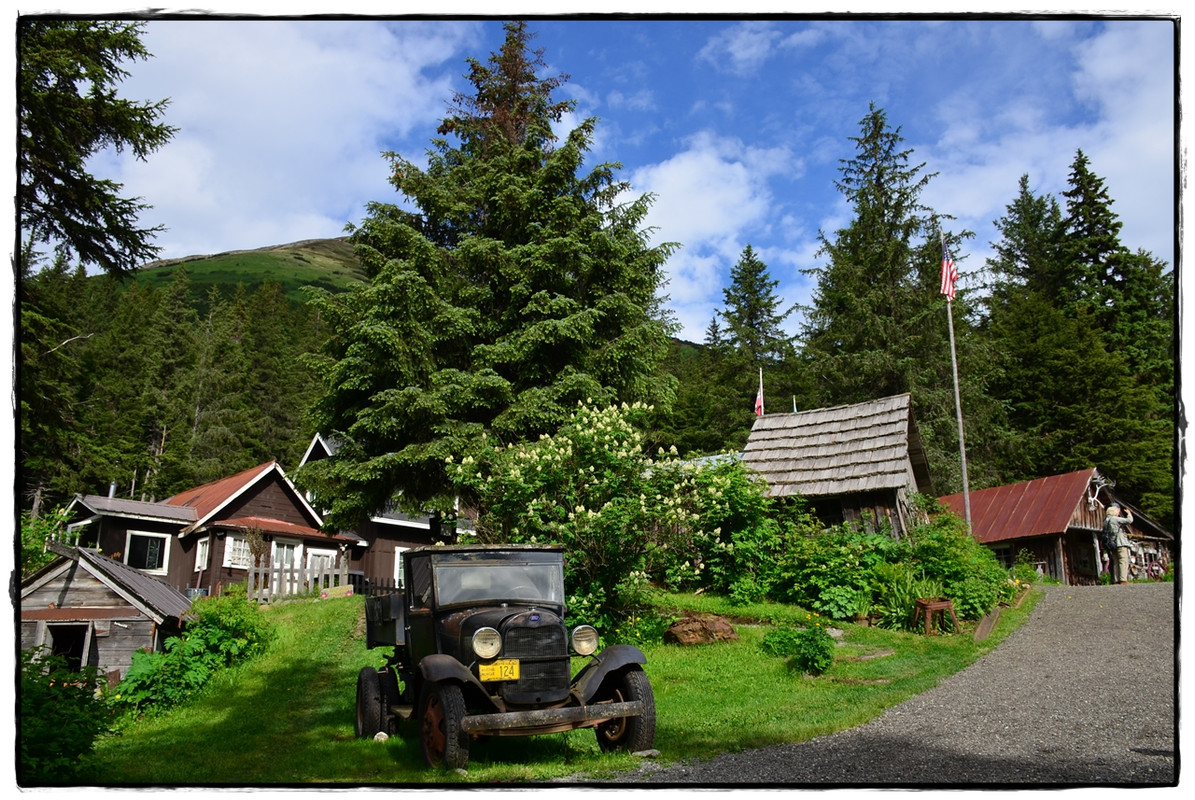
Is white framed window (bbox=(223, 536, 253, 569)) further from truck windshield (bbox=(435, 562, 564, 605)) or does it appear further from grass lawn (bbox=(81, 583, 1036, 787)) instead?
truck windshield (bbox=(435, 562, 564, 605))

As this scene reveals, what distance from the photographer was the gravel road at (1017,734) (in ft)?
19.8

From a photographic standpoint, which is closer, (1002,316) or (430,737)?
(430,737)

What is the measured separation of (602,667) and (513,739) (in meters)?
1.35

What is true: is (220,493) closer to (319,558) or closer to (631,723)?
(319,558)

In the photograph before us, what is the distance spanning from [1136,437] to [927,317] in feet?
34.5

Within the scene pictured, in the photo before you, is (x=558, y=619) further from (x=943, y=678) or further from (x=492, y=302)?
(x=492, y=302)

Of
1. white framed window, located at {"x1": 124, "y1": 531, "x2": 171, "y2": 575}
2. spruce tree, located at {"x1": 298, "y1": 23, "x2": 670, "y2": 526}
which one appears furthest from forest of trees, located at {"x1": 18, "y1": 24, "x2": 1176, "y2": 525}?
white framed window, located at {"x1": 124, "y1": 531, "x2": 171, "y2": 575}

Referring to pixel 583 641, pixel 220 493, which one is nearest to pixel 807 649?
pixel 583 641

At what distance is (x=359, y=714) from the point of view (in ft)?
27.8

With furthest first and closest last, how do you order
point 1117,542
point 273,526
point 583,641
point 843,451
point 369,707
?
point 273,526 < point 1117,542 < point 843,451 < point 369,707 < point 583,641

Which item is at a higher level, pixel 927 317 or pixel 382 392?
pixel 927 317

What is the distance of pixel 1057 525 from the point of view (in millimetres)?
26250

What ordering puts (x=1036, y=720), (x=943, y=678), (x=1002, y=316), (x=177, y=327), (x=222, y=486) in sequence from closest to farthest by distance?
(x=1036, y=720)
(x=943, y=678)
(x=222, y=486)
(x=1002, y=316)
(x=177, y=327)

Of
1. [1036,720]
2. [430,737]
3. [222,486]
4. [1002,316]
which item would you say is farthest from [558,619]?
[1002,316]
